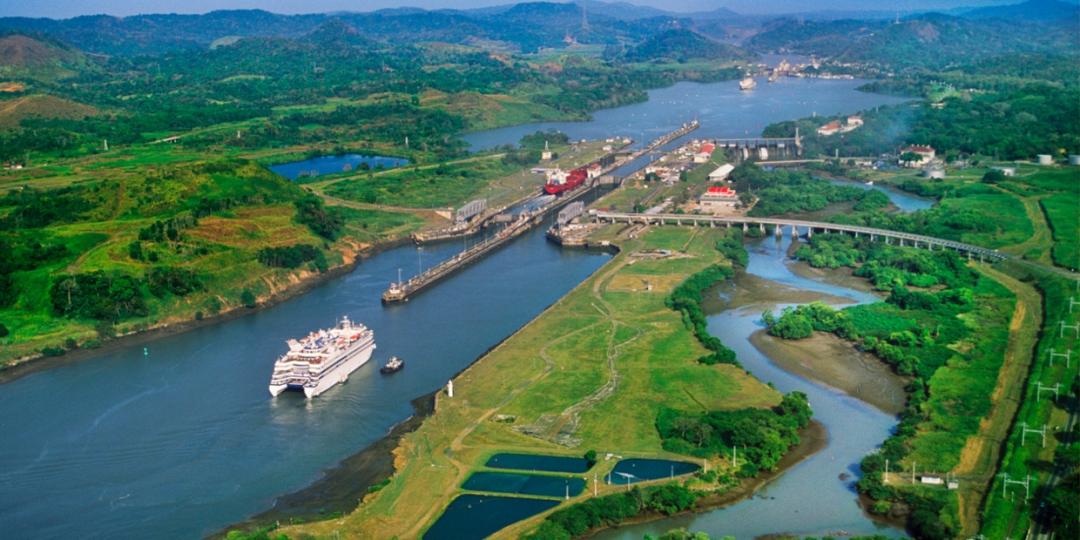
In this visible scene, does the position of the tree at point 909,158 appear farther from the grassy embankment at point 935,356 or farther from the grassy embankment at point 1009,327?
the grassy embankment at point 935,356

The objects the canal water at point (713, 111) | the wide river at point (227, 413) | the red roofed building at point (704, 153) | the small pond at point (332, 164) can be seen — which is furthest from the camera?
the canal water at point (713, 111)

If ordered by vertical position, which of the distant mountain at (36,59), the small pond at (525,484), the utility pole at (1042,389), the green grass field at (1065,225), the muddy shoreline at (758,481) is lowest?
the muddy shoreline at (758,481)

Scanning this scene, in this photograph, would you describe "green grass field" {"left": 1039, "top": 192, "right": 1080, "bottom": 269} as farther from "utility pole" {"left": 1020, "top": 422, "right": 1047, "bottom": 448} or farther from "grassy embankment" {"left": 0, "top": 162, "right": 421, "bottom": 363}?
"grassy embankment" {"left": 0, "top": 162, "right": 421, "bottom": 363}

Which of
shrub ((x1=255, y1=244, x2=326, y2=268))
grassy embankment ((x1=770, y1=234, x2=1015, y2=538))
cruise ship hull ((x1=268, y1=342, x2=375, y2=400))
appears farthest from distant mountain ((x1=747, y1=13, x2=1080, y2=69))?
cruise ship hull ((x1=268, y1=342, x2=375, y2=400))

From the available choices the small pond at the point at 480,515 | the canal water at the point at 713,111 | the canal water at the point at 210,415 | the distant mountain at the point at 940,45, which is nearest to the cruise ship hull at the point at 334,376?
the canal water at the point at 210,415

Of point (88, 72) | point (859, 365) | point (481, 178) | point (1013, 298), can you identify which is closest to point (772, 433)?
point (859, 365)

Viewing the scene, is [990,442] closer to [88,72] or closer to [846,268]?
[846,268]

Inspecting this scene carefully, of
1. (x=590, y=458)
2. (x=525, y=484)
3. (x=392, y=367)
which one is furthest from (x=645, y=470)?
(x=392, y=367)
